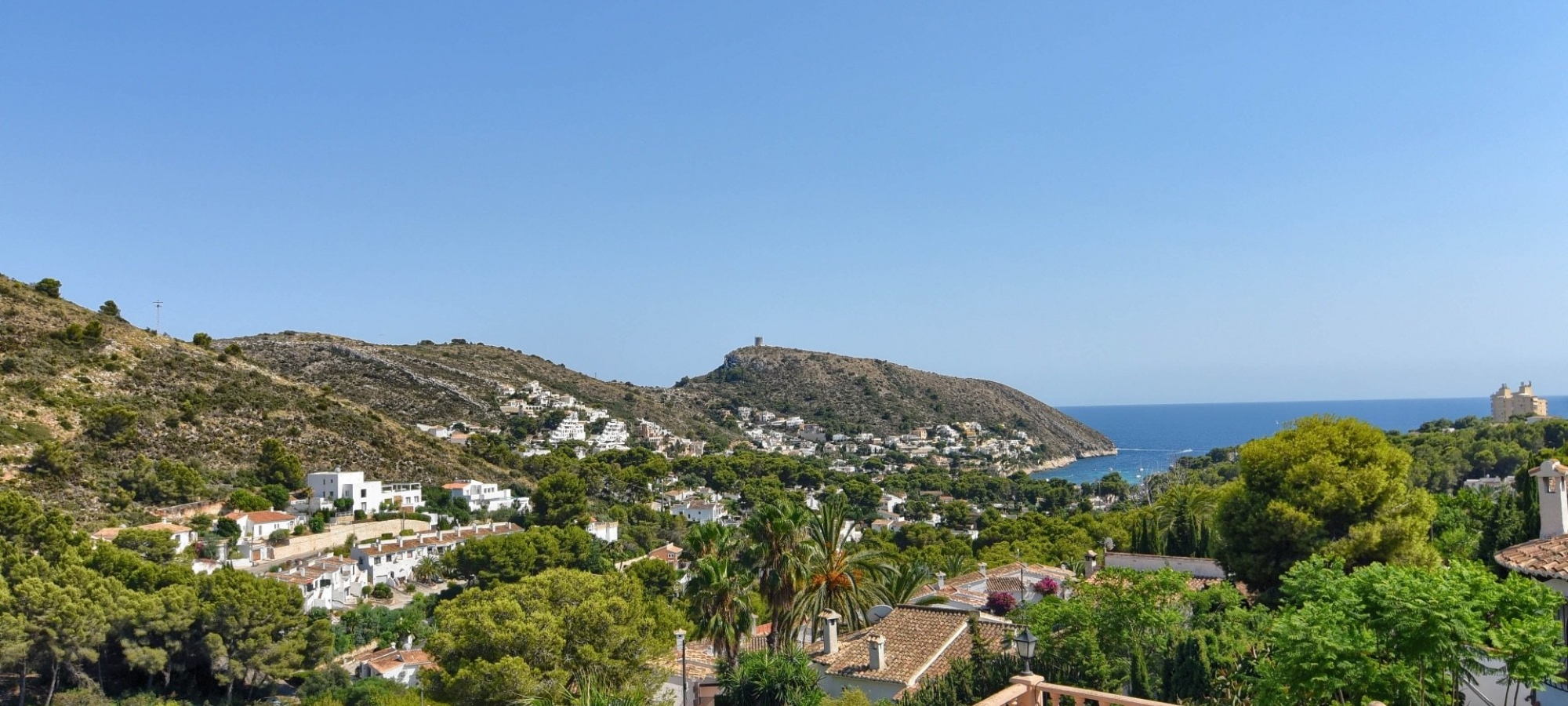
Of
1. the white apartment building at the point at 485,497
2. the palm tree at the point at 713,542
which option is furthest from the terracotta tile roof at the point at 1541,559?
the white apartment building at the point at 485,497

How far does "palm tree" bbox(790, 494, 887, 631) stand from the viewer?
19.7m

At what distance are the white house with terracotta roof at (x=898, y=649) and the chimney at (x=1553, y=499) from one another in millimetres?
7642

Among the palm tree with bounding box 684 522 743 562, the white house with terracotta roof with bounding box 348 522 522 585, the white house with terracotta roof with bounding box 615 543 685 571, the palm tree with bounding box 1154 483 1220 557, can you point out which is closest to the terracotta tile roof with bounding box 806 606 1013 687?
the palm tree with bounding box 684 522 743 562

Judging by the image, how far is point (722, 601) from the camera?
723 inches

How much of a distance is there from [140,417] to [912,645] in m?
56.6

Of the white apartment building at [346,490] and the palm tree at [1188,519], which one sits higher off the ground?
the palm tree at [1188,519]

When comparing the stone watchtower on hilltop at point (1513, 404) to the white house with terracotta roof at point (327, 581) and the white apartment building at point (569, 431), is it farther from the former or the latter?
the white house with terracotta roof at point (327, 581)

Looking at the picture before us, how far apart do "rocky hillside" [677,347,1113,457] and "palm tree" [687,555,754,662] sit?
13328 centimetres

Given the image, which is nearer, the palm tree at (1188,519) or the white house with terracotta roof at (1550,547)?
the white house with terracotta roof at (1550,547)

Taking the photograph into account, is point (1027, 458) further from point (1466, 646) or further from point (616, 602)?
point (1466, 646)

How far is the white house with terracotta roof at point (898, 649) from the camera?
1658 centimetres

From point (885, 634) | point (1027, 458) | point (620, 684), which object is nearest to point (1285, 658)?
point (885, 634)

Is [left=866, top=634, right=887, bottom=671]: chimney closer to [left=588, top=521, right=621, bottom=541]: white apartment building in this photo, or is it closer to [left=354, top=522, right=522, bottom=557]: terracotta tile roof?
[left=354, top=522, right=522, bottom=557]: terracotta tile roof

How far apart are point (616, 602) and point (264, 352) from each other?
101674 millimetres
